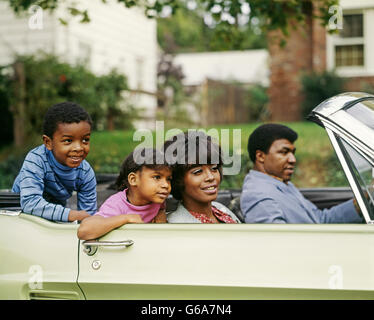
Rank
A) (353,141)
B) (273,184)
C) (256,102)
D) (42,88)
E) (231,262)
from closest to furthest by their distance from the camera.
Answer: (231,262) → (353,141) → (273,184) → (42,88) → (256,102)

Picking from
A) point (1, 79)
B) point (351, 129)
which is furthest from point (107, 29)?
point (351, 129)

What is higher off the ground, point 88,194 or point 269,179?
point 269,179

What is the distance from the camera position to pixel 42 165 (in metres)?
2.32

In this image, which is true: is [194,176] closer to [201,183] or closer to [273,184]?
[201,183]

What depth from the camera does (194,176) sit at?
89.4 inches

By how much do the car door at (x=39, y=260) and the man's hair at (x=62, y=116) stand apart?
1.57ft

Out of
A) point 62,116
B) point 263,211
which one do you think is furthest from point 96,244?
point 263,211

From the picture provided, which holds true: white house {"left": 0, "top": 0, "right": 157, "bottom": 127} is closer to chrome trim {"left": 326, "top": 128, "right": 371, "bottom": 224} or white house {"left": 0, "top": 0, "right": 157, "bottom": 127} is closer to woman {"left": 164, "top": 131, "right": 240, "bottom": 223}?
woman {"left": 164, "top": 131, "right": 240, "bottom": 223}

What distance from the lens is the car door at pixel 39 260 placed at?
6.37 ft

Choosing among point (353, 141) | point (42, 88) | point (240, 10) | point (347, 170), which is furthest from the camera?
point (42, 88)

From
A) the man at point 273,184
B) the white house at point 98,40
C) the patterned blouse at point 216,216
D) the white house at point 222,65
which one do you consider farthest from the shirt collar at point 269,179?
the white house at point 222,65

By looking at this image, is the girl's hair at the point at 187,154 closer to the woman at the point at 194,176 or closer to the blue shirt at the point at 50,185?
the woman at the point at 194,176

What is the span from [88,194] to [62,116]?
44 cm

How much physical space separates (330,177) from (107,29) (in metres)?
7.89
